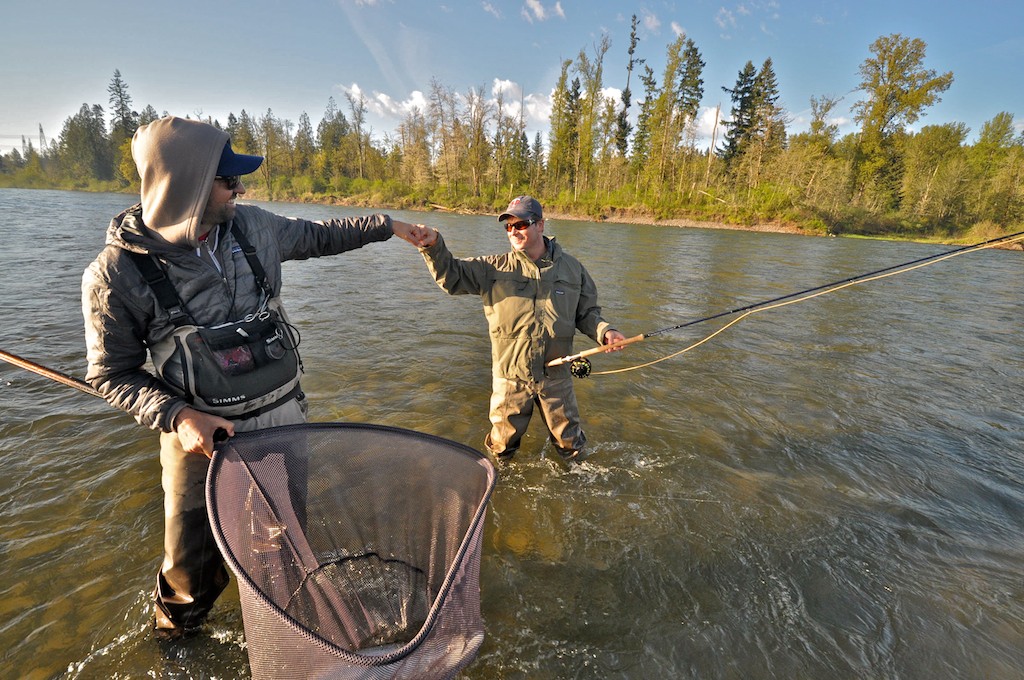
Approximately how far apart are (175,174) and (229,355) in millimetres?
745

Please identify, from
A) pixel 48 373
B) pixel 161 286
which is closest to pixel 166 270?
pixel 161 286

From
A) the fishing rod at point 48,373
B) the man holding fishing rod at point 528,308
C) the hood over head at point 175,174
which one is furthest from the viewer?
the man holding fishing rod at point 528,308

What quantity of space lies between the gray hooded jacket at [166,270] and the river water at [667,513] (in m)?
1.59

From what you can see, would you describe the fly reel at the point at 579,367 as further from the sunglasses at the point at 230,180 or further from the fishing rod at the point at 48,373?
the fishing rod at the point at 48,373

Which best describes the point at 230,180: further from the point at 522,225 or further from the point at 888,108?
the point at 888,108

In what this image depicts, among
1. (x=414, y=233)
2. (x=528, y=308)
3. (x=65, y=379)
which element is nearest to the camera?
(x=65, y=379)

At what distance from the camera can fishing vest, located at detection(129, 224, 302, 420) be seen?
76.6 inches

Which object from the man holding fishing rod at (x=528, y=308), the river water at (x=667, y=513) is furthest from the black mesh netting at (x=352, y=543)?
the man holding fishing rod at (x=528, y=308)

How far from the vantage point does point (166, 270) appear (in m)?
1.92

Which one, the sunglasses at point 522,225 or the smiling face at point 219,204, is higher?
the smiling face at point 219,204

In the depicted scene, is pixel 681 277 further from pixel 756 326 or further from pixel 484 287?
pixel 484 287

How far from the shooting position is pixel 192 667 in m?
2.49

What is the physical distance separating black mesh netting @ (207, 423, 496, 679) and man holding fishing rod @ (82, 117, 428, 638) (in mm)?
307

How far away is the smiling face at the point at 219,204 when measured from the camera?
6.47 feet
